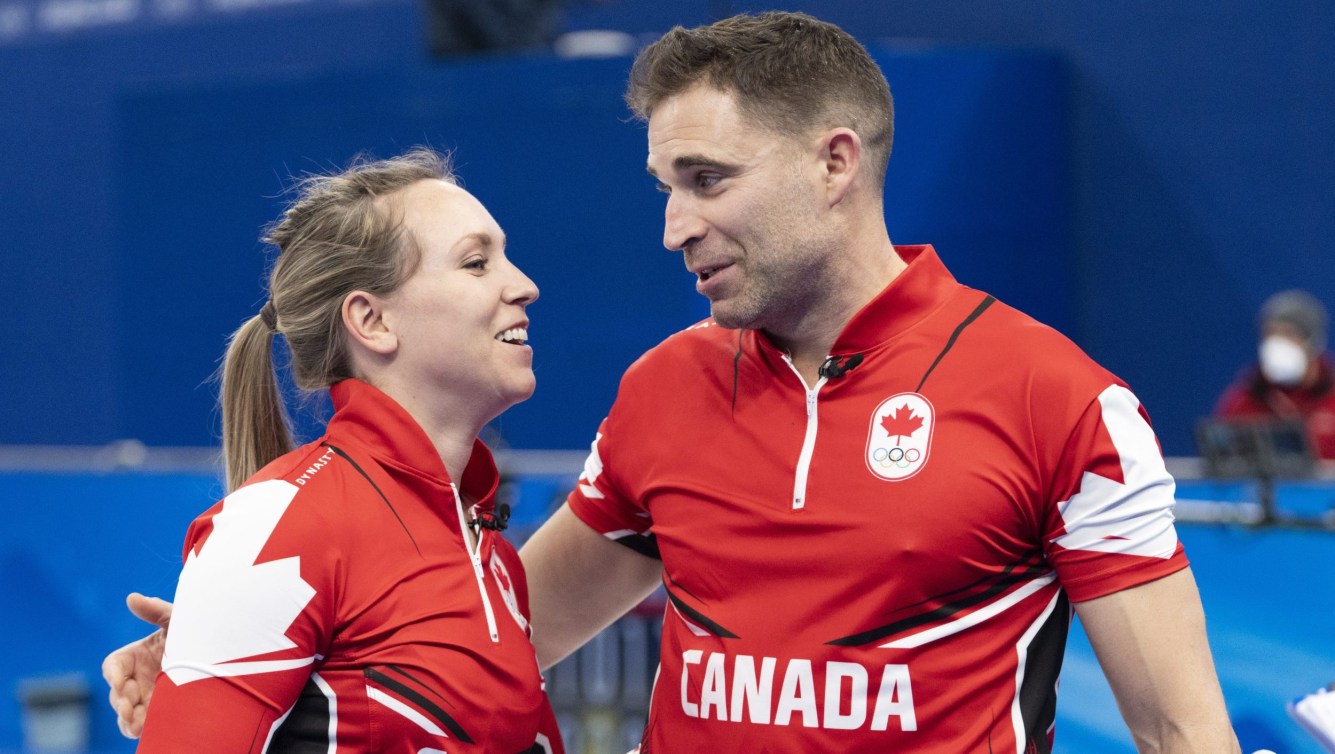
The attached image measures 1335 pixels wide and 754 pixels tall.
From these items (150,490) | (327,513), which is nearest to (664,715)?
(327,513)

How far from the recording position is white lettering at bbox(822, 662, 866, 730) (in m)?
1.91

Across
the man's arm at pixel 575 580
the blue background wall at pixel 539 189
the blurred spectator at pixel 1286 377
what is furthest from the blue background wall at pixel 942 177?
the man's arm at pixel 575 580

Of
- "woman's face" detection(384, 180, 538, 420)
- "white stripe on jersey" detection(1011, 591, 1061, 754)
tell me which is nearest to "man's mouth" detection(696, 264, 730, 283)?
"woman's face" detection(384, 180, 538, 420)

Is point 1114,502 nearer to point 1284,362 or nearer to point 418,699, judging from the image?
point 418,699

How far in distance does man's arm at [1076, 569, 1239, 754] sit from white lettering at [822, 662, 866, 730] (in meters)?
0.29

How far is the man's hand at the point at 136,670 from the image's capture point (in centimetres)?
203

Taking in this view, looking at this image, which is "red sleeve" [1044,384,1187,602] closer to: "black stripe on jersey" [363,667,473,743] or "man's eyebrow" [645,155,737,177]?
"man's eyebrow" [645,155,737,177]

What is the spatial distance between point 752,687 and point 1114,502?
1.63 feet

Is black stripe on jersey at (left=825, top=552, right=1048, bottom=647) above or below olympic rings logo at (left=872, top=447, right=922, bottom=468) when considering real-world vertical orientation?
below

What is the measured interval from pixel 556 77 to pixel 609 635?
11.4ft

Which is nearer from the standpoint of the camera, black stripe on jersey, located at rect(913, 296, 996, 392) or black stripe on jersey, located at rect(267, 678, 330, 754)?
black stripe on jersey, located at rect(267, 678, 330, 754)

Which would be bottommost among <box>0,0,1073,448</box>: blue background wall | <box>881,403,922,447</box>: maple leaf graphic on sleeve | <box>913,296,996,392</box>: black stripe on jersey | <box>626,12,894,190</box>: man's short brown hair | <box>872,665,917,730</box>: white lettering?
<box>872,665,917,730</box>: white lettering

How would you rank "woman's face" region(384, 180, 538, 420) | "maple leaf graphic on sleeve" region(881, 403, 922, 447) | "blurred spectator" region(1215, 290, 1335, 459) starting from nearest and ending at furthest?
"maple leaf graphic on sleeve" region(881, 403, 922, 447)
"woman's face" region(384, 180, 538, 420)
"blurred spectator" region(1215, 290, 1335, 459)

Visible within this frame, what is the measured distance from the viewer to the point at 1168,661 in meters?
1.80
